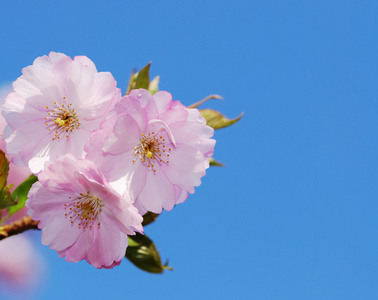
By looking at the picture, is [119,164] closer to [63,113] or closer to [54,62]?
[63,113]

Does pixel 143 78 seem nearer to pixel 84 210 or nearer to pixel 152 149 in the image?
pixel 152 149

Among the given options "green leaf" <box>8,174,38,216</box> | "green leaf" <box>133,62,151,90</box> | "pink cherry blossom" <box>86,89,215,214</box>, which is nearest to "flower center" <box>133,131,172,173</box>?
"pink cherry blossom" <box>86,89,215,214</box>

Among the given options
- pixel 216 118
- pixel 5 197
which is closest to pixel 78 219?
pixel 5 197

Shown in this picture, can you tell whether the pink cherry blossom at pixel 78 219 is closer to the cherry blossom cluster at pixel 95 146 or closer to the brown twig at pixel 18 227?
the cherry blossom cluster at pixel 95 146

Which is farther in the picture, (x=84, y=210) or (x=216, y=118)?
(x=216, y=118)

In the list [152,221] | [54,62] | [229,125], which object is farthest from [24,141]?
[229,125]

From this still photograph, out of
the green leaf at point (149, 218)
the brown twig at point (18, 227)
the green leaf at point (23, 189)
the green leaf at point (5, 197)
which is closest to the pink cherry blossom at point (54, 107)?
the green leaf at point (5, 197)
